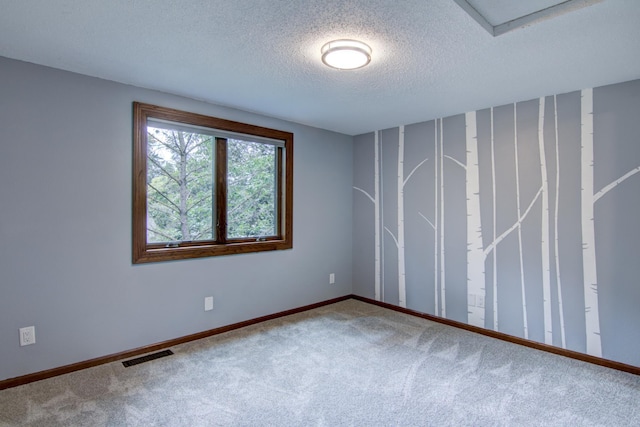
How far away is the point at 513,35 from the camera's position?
76.1 inches

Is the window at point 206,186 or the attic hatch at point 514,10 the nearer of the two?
the attic hatch at point 514,10

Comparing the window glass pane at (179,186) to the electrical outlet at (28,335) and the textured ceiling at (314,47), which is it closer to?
the textured ceiling at (314,47)

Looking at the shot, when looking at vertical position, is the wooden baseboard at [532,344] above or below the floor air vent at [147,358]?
below

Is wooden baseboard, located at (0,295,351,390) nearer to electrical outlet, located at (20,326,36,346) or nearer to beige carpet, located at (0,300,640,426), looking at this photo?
beige carpet, located at (0,300,640,426)

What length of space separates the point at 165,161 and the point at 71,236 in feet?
3.12

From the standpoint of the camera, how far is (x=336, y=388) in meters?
2.33

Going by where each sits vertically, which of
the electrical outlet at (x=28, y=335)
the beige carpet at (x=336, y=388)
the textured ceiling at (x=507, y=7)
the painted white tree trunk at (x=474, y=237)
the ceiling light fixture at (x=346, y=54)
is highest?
the textured ceiling at (x=507, y=7)

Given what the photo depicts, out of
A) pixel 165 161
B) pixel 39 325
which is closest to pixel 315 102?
pixel 165 161

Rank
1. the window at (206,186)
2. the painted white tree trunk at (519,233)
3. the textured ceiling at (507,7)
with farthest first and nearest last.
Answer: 1. the painted white tree trunk at (519,233)
2. the window at (206,186)
3. the textured ceiling at (507,7)

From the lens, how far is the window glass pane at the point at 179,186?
298cm

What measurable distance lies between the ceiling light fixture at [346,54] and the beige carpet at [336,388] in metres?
2.17

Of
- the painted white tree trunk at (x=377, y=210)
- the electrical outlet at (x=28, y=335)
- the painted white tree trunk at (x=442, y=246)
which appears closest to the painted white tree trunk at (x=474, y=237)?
the painted white tree trunk at (x=442, y=246)

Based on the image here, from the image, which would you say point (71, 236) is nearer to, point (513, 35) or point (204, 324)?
point (204, 324)

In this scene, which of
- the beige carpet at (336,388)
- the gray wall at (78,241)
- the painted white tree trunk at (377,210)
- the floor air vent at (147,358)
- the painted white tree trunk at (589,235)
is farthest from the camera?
the painted white tree trunk at (377,210)
